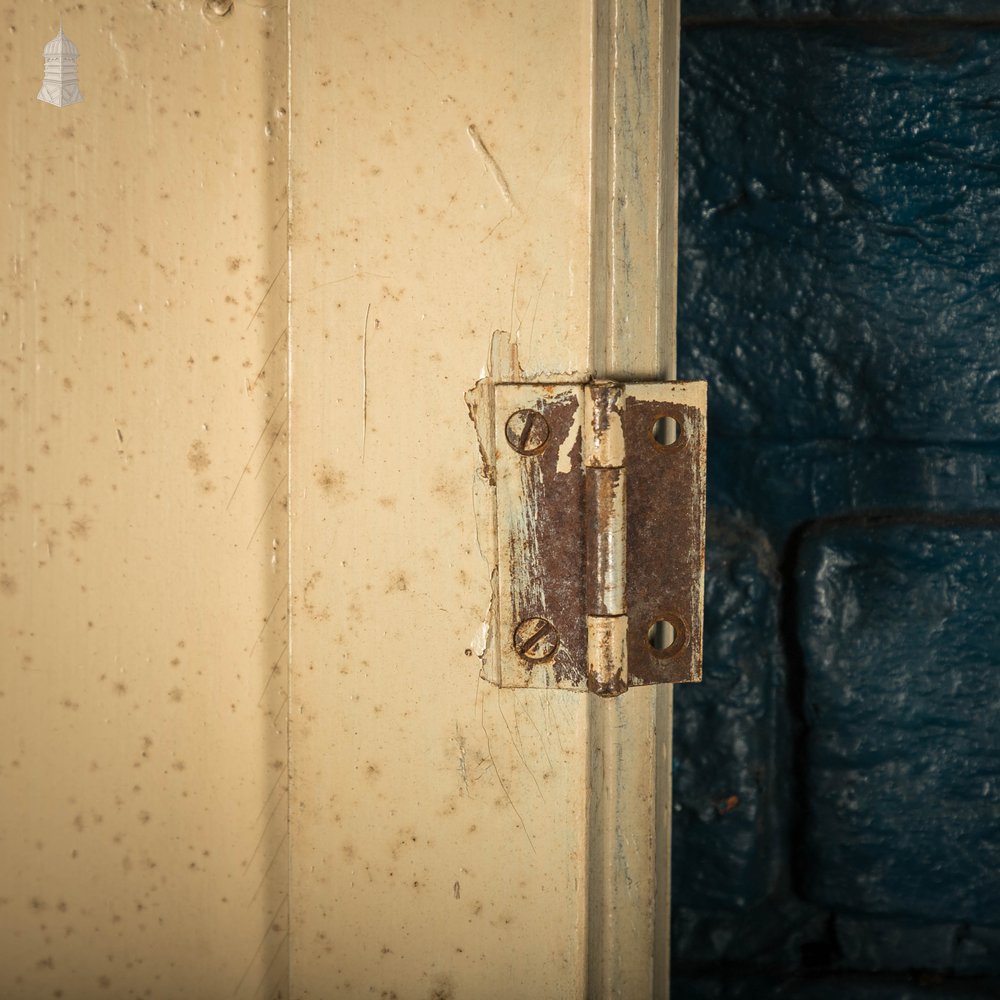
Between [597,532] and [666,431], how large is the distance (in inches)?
3.0

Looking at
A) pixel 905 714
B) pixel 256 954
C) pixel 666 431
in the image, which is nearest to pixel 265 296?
pixel 666 431

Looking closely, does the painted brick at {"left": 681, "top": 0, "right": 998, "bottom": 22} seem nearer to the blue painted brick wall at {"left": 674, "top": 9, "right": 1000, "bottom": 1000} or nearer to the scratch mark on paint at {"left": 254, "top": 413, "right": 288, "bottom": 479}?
the blue painted brick wall at {"left": 674, "top": 9, "right": 1000, "bottom": 1000}

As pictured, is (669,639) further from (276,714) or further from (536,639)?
(276,714)

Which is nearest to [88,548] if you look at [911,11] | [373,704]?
[373,704]

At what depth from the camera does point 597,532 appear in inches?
20.4

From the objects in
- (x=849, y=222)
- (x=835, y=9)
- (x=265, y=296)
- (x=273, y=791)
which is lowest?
(x=273, y=791)

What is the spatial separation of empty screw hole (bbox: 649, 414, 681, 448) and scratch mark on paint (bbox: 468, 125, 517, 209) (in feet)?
0.51

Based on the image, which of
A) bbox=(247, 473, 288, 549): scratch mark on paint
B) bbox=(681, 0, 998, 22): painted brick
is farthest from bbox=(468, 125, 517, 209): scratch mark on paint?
bbox=(681, 0, 998, 22): painted brick

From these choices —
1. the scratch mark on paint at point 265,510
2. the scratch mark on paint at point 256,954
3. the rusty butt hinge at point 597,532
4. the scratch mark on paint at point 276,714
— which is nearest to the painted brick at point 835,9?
the rusty butt hinge at point 597,532

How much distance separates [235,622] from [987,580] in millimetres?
703

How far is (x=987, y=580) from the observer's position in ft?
2.84

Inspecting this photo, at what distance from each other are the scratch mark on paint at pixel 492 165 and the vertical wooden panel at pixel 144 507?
0.40ft

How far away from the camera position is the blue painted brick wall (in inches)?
33.2

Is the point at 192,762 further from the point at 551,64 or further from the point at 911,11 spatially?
the point at 911,11
